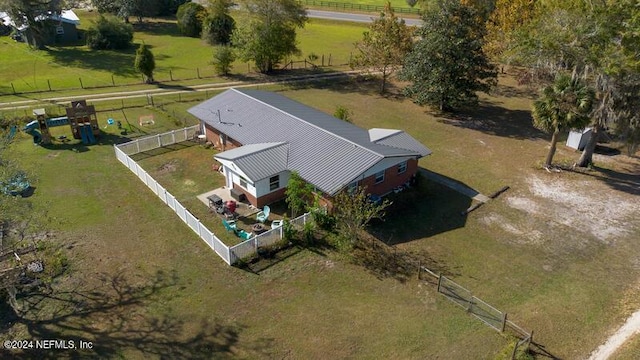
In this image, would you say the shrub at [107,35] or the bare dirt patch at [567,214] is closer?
the bare dirt patch at [567,214]

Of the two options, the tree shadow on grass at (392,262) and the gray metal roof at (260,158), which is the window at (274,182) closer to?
the gray metal roof at (260,158)

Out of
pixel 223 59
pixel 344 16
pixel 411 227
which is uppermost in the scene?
pixel 344 16

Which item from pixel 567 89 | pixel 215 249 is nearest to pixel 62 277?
pixel 215 249

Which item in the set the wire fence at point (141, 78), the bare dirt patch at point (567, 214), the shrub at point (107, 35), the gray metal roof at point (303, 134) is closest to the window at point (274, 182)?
the gray metal roof at point (303, 134)

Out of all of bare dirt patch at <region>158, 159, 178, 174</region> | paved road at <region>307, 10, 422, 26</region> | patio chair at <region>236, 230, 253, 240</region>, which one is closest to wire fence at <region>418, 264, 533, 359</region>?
patio chair at <region>236, 230, 253, 240</region>

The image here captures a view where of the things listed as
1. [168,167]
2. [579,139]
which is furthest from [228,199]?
[579,139]

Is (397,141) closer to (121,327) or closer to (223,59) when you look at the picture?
(121,327)

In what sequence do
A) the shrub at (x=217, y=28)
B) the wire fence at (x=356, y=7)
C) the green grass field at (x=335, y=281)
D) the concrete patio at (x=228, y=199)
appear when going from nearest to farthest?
the green grass field at (x=335, y=281) < the concrete patio at (x=228, y=199) < the shrub at (x=217, y=28) < the wire fence at (x=356, y=7)
